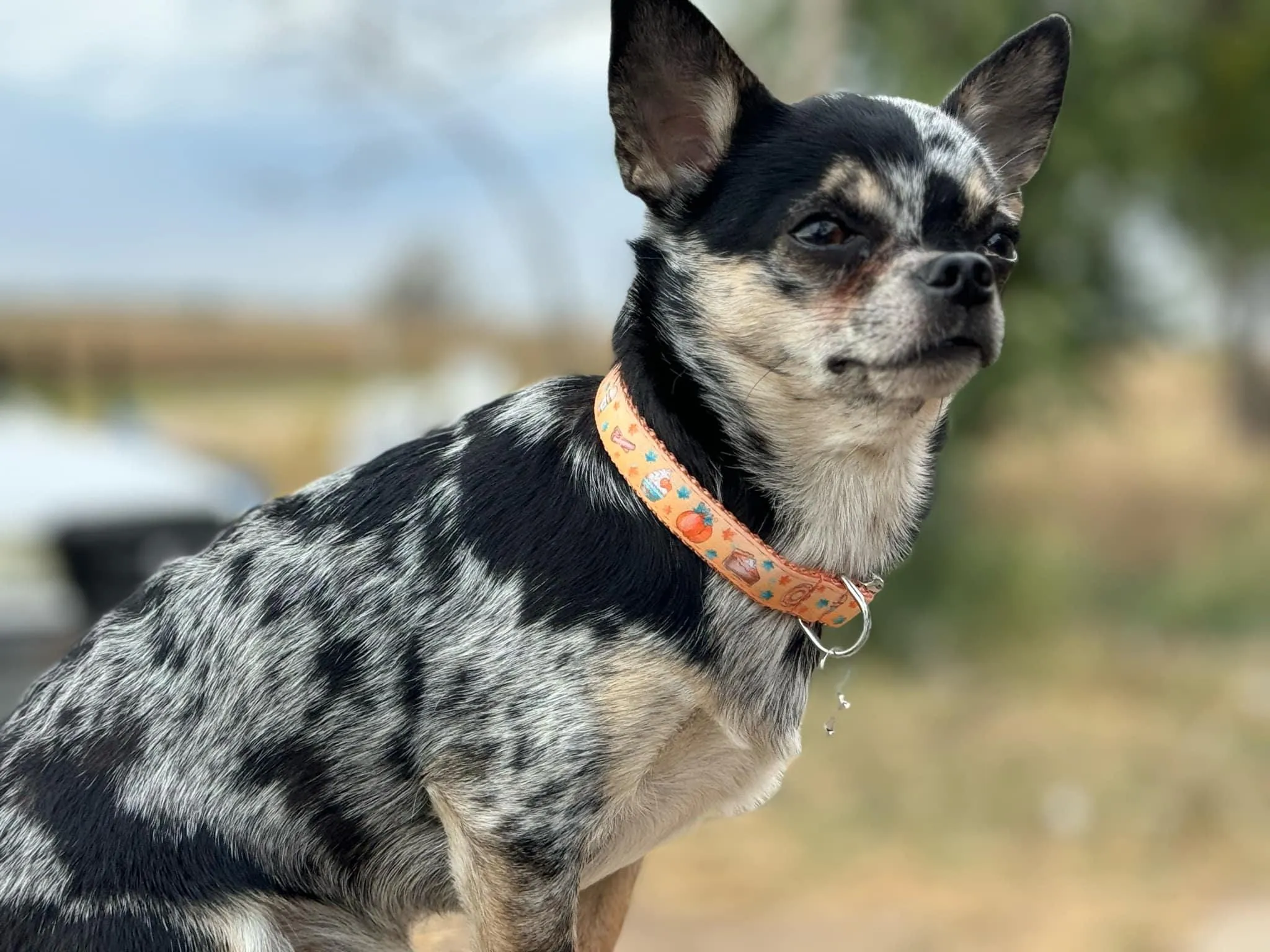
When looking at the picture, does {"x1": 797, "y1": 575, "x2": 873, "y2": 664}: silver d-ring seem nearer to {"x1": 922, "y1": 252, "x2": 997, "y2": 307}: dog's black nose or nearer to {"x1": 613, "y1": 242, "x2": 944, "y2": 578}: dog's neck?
{"x1": 613, "y1": 242, "x2": 944, "y2": 578}: dog's neck

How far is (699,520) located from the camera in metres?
2.59

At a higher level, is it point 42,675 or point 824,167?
point 824,167

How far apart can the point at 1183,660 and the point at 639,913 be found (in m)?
6.65

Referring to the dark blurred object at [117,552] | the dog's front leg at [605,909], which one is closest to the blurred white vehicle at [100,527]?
the dark blurred object at [117,552]

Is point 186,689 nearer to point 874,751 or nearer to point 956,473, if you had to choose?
point 874,751

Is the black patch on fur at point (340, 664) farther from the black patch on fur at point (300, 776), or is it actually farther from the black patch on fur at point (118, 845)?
the black patch on fur at point (118, 845)

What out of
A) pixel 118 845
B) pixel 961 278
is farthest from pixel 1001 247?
pixel 118 845

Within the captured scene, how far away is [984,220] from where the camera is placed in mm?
2738

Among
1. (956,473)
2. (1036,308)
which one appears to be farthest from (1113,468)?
(1036,308)

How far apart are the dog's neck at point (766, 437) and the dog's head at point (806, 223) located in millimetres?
19

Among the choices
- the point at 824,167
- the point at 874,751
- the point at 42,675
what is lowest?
the point at 874,751

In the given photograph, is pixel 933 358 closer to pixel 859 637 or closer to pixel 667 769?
pixel 859 637

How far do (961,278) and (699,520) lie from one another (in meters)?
0.66

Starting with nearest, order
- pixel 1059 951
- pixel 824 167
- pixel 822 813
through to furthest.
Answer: pixel 824 167, pixel 1059 951, pixel 822 813
